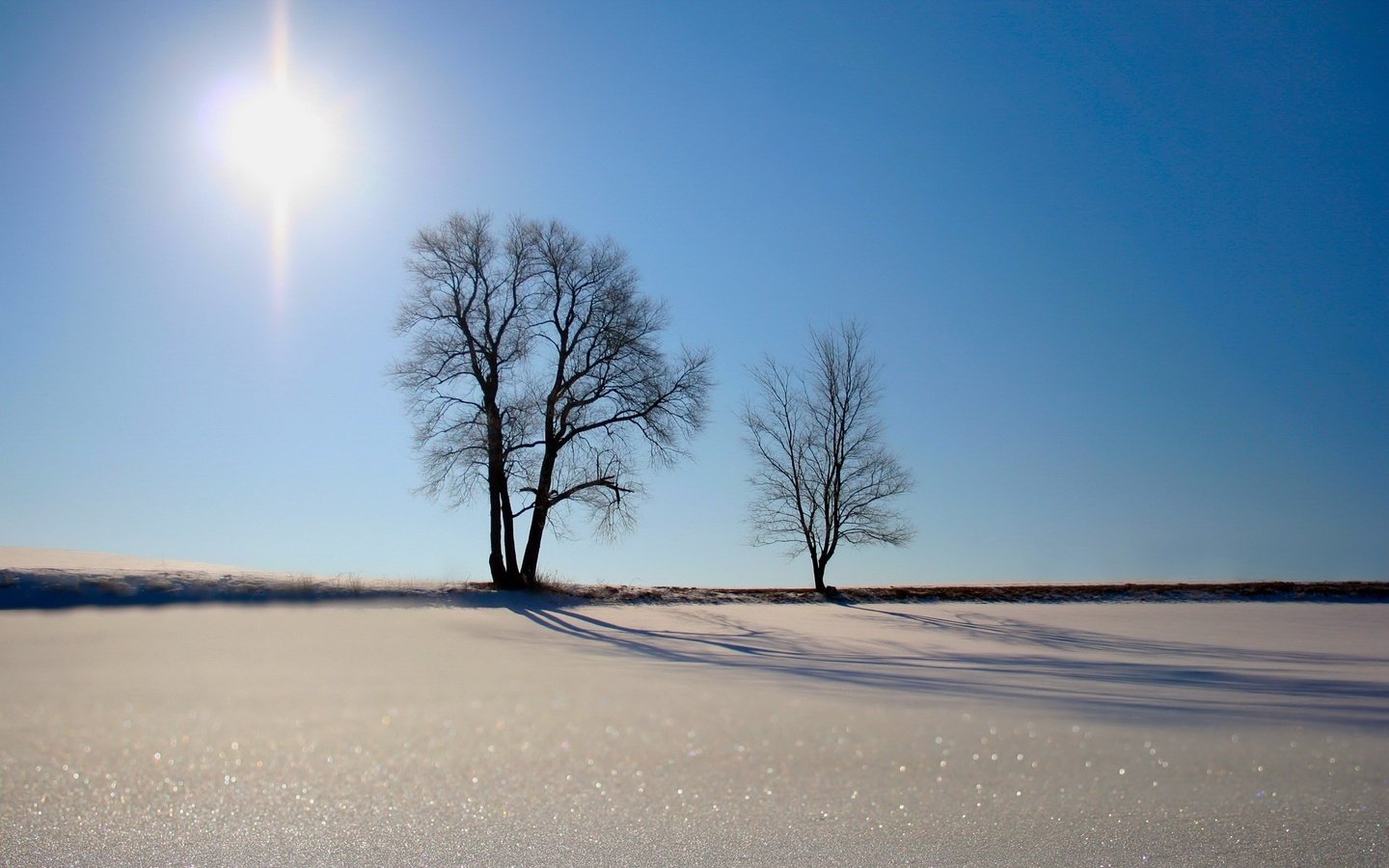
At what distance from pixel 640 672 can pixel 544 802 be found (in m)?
2.48

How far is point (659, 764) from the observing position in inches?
89.0

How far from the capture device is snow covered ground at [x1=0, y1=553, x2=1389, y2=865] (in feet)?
5.66

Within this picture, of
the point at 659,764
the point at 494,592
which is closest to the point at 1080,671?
the point at 659,764

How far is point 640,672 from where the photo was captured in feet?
14.4

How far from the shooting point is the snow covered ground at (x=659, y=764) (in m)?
1.73

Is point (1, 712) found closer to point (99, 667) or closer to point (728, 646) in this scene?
point (99, 667)

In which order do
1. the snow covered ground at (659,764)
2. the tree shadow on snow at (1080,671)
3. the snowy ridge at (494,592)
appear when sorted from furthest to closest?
the snowy ridge at (494,592) < the tree shadow on snow at (1080,671) < the snow covered ground at (659,764)

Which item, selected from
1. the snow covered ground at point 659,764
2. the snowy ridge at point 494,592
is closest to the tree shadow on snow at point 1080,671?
the snow covered ground at point 659,764

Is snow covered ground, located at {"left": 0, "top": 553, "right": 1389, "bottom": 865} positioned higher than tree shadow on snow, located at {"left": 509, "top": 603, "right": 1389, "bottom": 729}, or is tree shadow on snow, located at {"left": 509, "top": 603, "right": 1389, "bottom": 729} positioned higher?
snow covered ground, located at {"left": 0, "top": 553, "right": 1389, "bottom": 865}

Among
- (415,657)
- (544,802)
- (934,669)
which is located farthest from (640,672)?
(544,802)

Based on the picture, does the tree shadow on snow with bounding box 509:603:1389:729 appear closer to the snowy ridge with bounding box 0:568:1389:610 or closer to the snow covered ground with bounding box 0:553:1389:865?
the snow covered ground with bounding box 0:553:1389:865

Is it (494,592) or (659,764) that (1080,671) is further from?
(494,592)

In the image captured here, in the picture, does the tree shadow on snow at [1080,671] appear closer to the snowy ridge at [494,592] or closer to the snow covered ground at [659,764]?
the snow covered ground at [659,764]

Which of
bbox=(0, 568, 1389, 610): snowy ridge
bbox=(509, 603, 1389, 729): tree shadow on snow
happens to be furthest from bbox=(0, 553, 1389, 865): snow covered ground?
bbox=(0, 568, 1389, 610): snowy ridge
